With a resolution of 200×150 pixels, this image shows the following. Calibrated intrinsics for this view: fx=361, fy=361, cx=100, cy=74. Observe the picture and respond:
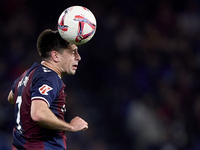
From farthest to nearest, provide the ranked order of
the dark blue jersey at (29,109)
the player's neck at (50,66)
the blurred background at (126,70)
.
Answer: the blurred background at (126,70) → the player's neck at (50,66) → the dark blue jersey at (29,109)

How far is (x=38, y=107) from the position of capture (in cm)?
286

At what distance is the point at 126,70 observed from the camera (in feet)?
24.2

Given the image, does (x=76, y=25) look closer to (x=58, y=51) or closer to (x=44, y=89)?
(x=58, y=51)

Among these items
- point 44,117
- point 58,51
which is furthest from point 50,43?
point 44,117

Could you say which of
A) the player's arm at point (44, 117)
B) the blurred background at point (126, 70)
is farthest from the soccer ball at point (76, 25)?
the blurred background at point (126, 70)

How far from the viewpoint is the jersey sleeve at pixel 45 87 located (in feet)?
9.57

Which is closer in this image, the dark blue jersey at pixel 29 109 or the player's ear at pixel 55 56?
the dark blue jersey at pixel 29 109

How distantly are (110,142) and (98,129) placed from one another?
0.33 meters

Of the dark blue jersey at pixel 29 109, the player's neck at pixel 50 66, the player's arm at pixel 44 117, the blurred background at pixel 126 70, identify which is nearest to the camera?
the player's arm at pixel 44 117

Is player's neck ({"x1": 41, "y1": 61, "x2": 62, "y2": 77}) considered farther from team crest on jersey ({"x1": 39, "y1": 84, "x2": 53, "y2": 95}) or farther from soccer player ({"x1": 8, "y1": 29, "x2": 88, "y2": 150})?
team crest on jersey ({"x1": 39, "y1": 84, "x2": 53, "y2": 95})

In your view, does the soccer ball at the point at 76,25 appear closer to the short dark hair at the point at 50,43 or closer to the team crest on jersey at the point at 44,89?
the short dark hair at the point at 50,43

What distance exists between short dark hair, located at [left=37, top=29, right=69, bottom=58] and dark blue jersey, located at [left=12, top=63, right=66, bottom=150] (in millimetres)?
194

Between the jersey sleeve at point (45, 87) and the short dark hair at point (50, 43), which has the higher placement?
the short dark hair at point (50, 43)

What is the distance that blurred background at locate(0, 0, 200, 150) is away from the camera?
6.70 meters
